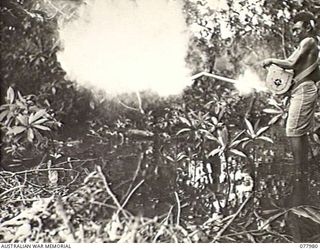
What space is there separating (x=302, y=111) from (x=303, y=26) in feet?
0.69

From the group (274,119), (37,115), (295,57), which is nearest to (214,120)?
(274,119)

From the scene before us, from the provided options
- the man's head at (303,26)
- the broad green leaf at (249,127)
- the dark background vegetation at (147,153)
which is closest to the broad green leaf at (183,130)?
the dark background vegetation at (147,153)

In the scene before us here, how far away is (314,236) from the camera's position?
119cm

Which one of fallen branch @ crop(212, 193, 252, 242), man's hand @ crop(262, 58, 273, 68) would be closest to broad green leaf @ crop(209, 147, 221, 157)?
fallen branch @ crop(212, 193, 252, 242)

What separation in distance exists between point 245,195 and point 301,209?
0.45ft

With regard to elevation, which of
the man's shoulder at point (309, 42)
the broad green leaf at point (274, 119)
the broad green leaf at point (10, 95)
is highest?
the man's shoulder at point (309, 42)

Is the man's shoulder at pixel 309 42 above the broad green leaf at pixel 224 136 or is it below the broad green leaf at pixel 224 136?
above

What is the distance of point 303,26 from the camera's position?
48.1 inches

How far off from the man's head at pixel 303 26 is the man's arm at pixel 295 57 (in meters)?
0.01

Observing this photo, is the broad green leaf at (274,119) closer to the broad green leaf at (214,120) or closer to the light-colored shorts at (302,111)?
the light-colored shorts at (302,111)

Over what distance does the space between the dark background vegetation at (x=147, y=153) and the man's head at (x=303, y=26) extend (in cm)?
2

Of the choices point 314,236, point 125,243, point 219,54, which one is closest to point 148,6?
point 219,54

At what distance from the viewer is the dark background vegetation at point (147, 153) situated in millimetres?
1180

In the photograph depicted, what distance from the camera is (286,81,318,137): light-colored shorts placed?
1.21 meters
